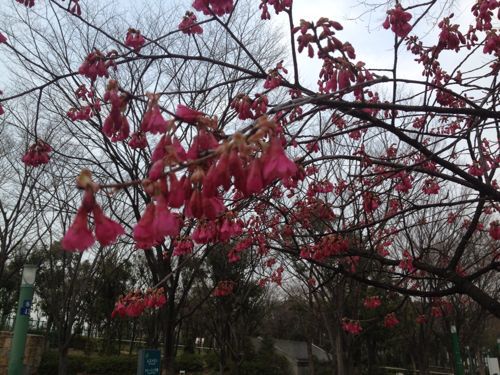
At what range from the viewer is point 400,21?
4.53 meters

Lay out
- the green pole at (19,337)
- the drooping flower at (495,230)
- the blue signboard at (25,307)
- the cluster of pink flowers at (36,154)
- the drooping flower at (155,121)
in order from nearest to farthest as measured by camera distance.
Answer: the drooping flower at (155,121)
the cluster of pink flowers at (36,154)
the drooping flower at (495,230)
the green pole at (19,337)
the blue signboard at (25,307)

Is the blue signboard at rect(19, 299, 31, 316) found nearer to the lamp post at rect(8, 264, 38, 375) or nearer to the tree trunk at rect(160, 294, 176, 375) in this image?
the lamp post at rect(8, 264, 38, 375)

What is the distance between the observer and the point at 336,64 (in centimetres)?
371

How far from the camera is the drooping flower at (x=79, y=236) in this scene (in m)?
1.54

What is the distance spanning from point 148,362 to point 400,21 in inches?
278

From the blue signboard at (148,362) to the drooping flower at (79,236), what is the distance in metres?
7.34

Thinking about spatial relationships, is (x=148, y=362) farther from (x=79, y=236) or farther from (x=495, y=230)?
(x=79, y=236)

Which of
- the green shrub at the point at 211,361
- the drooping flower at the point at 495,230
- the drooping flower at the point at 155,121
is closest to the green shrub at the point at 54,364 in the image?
the green shrub at the point at 211,361

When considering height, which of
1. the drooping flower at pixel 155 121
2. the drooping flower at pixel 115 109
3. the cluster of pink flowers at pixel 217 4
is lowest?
the drooping flower at pixel 155 121

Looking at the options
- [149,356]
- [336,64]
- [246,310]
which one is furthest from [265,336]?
[336,64]

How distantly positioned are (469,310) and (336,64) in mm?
20006

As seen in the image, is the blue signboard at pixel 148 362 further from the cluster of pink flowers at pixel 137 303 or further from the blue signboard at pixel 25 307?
the cluster of pink flowers at pixel 137 303

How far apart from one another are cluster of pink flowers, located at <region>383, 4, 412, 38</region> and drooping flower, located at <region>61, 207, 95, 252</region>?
397cm

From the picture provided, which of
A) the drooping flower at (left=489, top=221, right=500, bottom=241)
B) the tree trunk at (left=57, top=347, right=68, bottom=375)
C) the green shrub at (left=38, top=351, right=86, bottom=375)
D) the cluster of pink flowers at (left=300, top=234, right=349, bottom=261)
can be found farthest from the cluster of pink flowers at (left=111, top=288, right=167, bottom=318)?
the green shrub at (left=38, top=351, right=86, bottom=375)
